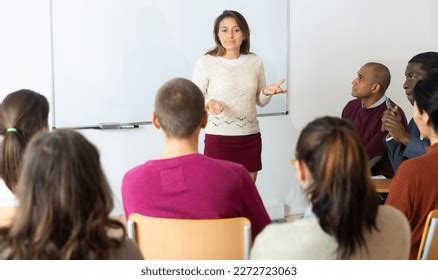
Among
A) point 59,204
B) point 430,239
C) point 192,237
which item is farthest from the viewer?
point 430,239

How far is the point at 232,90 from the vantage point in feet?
11.6

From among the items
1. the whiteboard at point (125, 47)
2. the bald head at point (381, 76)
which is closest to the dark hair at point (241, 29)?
the whiteboard at point (125, 47)

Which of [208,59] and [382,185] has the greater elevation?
[208,59]

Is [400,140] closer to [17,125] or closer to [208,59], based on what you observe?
[208,59]

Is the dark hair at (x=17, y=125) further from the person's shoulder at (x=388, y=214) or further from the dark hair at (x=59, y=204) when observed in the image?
the person's shoulder at (x=388, y=214)

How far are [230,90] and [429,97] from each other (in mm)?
1353

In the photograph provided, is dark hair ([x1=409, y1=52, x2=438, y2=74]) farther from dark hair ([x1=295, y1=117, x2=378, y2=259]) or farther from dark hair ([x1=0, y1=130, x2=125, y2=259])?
dark hair ([x1=0, y1=130, x2=125, y2=259])

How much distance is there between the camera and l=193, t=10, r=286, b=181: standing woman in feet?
11.6

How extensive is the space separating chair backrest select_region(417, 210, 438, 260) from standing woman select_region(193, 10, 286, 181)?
1.64m

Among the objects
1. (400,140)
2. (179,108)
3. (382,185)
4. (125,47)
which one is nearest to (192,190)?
(179,108)

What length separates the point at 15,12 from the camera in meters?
3.66

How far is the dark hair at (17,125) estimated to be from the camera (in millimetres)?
2238
